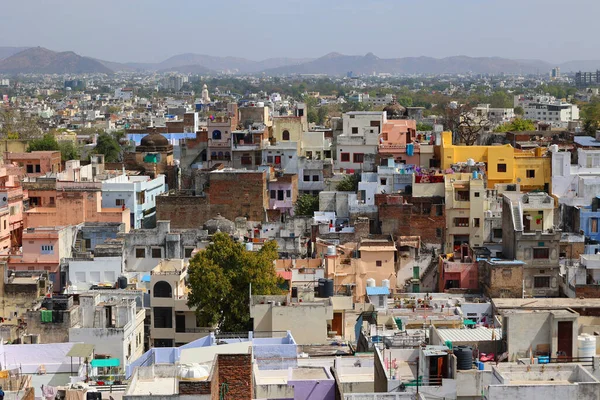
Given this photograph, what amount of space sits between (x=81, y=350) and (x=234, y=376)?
923 centimetres

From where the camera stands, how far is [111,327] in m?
26.3

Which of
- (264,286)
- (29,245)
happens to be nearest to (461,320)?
(264,286)

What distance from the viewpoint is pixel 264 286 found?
95.2 ft

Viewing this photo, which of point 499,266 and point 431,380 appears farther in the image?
point 499,266

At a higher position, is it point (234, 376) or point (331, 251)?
point (234, 376)

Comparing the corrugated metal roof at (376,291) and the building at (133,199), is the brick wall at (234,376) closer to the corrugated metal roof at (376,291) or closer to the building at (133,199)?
the corrugated metal roof at (376,291)

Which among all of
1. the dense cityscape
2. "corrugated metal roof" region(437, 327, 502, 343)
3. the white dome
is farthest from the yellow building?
the white dome

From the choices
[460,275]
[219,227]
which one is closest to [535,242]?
[460,275]

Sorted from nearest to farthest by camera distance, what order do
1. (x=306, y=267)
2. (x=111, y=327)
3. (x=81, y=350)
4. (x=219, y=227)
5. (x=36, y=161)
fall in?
(x=81, y=350)
(x=111, y=327)
(x=306, y=267)
(x=219, y=227)
(x=36, y=161)

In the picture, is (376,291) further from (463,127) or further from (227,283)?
(463,127)

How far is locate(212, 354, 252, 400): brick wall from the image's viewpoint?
15.6 m

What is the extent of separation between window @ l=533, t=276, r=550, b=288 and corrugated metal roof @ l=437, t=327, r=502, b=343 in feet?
33.8

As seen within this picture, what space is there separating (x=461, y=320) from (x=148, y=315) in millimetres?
9040

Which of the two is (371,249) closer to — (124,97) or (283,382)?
(283,382)
